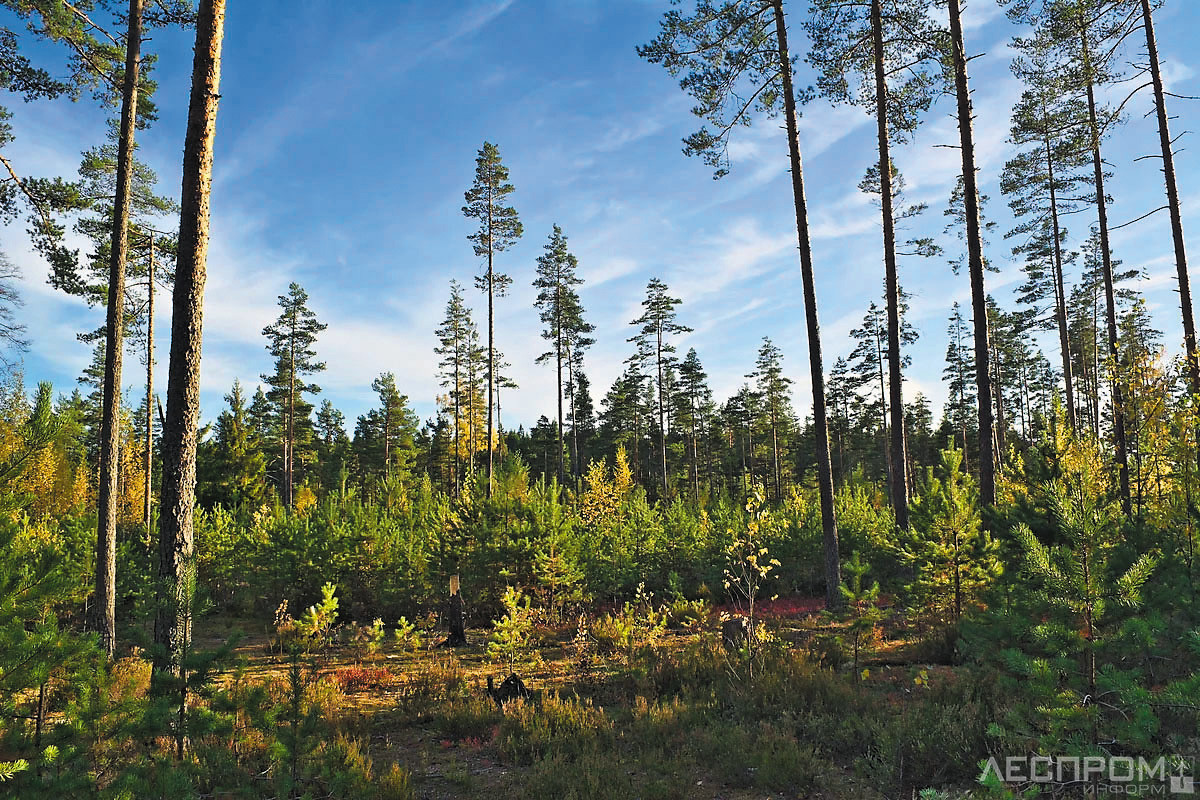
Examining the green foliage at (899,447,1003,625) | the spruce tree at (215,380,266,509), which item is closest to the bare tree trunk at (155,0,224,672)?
the green foliage at (899,447,1003,625)

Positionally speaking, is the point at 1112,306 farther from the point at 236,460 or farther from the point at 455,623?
the point at 236,460

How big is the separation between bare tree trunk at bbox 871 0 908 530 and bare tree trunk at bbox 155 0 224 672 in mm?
11833

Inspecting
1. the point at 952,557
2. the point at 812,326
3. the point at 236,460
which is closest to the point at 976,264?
the point at 812,326

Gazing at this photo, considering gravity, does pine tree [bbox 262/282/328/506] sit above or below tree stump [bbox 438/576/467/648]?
above

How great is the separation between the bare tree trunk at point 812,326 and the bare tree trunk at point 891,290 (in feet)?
6.13

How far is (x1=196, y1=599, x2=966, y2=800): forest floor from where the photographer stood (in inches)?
207

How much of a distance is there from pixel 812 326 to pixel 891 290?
2673mm

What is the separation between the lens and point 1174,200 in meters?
13.1

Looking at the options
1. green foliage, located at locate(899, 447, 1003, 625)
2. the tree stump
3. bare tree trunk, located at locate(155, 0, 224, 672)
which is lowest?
the tree stump

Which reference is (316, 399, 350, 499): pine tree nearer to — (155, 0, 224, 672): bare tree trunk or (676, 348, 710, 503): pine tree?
(676, 348, 710, 503): pine tree

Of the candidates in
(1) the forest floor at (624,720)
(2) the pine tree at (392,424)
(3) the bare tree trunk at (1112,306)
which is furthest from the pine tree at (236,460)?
(3) the bare tree trunk at (1112,306)

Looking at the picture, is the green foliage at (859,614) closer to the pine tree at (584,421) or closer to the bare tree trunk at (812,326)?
the bare tree trunk at (812,326)

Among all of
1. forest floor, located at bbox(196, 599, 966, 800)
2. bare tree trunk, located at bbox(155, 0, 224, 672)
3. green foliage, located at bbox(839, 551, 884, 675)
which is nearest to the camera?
forest floor, located at bbox(196, 599, 966, 800)

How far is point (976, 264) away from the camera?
38.2ft
